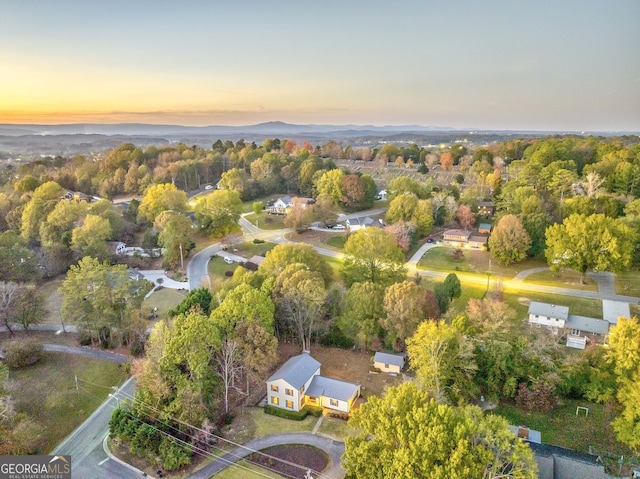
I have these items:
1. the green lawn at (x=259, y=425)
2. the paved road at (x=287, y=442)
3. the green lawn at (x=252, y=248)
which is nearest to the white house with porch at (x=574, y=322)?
the paved road at (x=287, y=442)

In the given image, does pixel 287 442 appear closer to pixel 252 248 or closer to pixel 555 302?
pixel 555 302

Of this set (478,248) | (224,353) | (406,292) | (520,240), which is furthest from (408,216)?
(224,353)

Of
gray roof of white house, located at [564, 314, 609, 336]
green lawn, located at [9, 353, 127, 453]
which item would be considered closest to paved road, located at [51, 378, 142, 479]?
green lawn, located at [9, 353, 127, 453]

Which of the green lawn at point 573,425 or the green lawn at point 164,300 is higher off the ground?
the green lawn at point 164,300

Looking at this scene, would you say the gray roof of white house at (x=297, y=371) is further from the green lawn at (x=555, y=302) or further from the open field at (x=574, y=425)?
the green lawn at (x=555, y=302)

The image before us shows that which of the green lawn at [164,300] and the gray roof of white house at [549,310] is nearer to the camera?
the gray roof of white house at [549,310]

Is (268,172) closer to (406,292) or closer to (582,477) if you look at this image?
(406,292)
